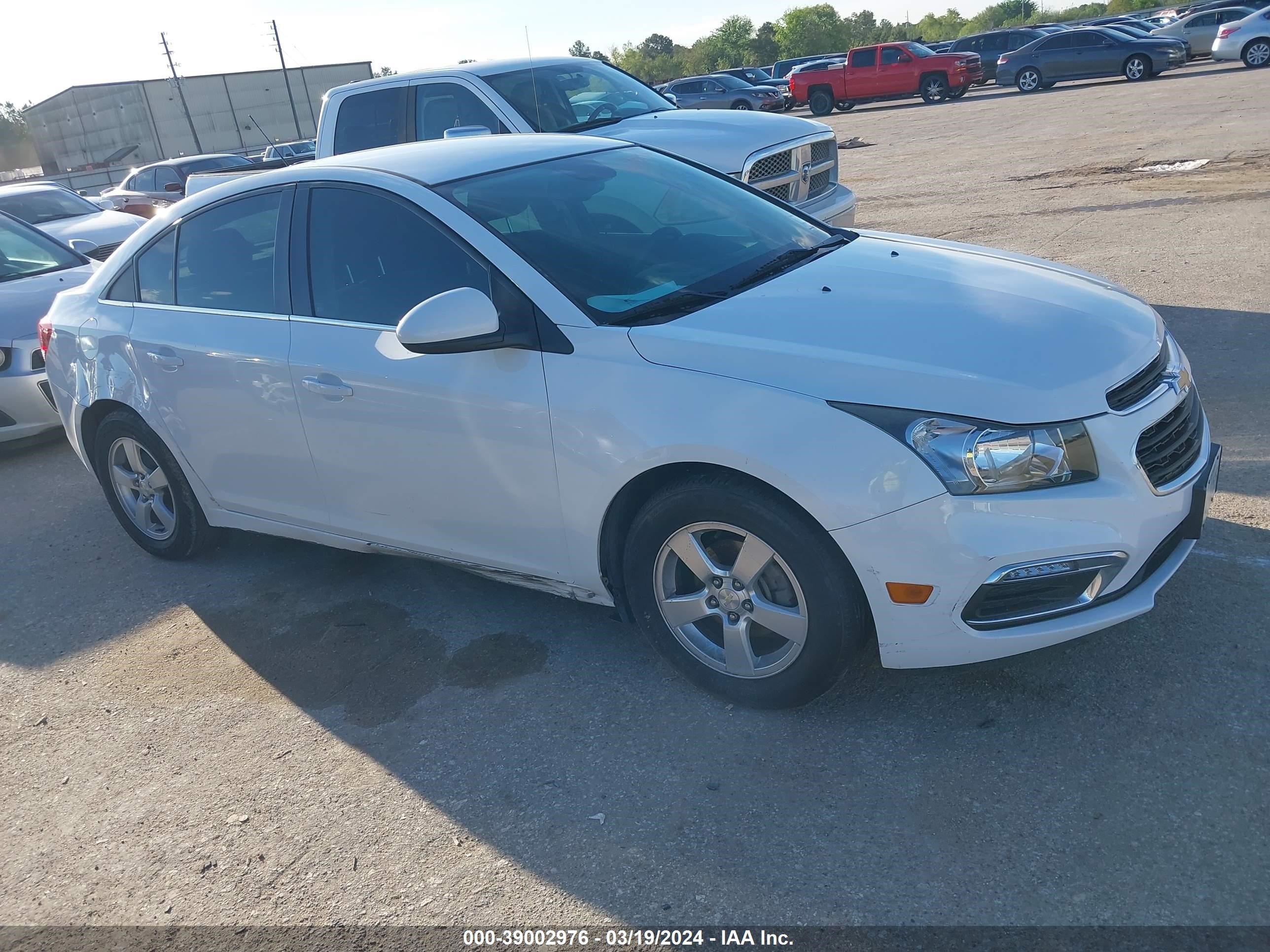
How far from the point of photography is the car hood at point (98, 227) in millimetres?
10531

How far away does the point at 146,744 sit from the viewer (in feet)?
12.1

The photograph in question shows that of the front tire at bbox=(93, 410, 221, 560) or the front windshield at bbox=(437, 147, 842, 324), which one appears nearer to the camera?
the front windshield at bbox=(437, 147, 842, 324)

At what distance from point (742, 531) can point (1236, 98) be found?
19479mm

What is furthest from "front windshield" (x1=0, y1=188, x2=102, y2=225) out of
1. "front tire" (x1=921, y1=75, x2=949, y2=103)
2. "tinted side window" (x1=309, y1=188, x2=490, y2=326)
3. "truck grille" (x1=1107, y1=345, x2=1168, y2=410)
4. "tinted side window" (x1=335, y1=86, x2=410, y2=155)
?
"front tire" (x1=921, y1=75, x2=949, y2=103)

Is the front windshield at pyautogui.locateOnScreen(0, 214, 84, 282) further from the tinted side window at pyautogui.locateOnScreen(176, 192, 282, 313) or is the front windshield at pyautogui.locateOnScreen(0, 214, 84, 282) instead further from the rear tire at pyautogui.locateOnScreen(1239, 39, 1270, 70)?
the rear tire at pyautogui.locateOnScreen(1239, 39, 1270, 70)

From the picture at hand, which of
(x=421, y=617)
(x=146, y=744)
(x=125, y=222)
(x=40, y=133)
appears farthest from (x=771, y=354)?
(x=40, y=133)

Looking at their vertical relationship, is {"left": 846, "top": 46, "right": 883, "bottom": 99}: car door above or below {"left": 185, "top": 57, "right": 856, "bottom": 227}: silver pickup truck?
below

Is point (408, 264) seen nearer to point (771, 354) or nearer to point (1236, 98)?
point (771, 354)

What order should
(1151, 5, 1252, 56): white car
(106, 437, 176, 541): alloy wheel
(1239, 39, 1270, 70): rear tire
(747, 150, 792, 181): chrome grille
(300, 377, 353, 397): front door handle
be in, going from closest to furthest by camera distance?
(300, 377, 353, 397): front door handle, (106, 437, 176, 541): alloy wheel, (747, 150, 792, 181): chrome grille, (1239, 39, 1270, 70): rear tire, (1151, 5, 1252, 56): white car

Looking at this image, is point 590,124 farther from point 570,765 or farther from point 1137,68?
point 1137,68

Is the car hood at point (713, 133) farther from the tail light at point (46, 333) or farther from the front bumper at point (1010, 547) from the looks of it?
the front bumper at point (1010, 547)

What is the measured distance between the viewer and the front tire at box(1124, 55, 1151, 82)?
26.3 metres

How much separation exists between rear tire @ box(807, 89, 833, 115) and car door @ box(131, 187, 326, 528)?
30156 millimetres

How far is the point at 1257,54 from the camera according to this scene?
2469 cm
